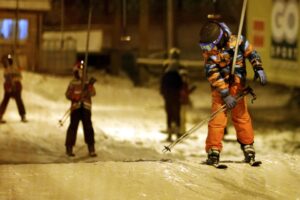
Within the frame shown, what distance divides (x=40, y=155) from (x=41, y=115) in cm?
543

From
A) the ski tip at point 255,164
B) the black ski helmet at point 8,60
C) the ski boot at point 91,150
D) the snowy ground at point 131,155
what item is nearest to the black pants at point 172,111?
the snowy ground at point 131,155

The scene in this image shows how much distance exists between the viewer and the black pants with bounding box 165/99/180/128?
1488 centimetres

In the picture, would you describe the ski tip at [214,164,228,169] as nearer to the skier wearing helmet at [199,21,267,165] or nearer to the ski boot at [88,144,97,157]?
the skier wearing helmet at [199,21,267,165]

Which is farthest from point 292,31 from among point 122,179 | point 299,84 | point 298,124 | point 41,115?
point 122,179

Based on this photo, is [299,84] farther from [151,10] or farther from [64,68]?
[151,10]

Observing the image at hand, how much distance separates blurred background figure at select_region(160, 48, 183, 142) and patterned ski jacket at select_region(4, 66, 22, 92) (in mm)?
3194

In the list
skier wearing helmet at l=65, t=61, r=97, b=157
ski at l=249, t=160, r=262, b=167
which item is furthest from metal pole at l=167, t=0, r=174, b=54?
ski at l=249, t=160, r=262, b=167

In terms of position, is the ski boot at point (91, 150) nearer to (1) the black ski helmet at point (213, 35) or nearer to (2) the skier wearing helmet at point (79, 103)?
(2) the skier wearing helmet at point (79, 103)

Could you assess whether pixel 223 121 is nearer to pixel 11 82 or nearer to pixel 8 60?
pixel 8 60

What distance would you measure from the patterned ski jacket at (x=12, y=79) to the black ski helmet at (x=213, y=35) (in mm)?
7223

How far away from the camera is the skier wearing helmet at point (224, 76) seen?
7516 mm

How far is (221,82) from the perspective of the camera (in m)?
7.54

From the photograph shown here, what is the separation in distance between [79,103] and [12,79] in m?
3.84

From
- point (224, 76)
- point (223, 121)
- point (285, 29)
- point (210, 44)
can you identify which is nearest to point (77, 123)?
point (223, 121)
